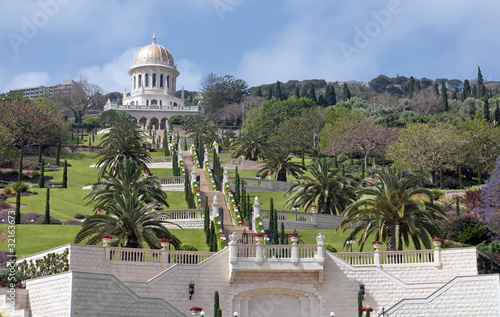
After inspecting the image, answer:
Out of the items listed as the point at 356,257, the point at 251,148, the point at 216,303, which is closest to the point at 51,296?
the point at 216,303

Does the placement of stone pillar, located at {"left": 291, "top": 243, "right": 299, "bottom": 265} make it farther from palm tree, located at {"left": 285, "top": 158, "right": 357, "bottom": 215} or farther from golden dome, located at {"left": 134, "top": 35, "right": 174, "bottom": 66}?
golden dome, located at {"left": 134, "top": 35, "right": 174, "bottom": 66}

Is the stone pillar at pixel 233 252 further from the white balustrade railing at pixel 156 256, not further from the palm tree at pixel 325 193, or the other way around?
the palm tree at pixel 325 193

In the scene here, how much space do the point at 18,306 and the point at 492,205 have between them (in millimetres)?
31580

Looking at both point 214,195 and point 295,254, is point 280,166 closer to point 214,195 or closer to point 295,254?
point 214,195

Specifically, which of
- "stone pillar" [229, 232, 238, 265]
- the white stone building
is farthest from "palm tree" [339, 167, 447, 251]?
"stone pillar" [229, 232, 238, 265]

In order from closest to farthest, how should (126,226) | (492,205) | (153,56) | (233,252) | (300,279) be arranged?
(233,252) → (300,279) → (126,226) → (492,205) → (153,56)

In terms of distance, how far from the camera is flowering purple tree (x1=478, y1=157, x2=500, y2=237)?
43.3 m

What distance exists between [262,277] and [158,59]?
346 feet

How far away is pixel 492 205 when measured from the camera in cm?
4666

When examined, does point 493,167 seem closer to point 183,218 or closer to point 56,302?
point 183,218

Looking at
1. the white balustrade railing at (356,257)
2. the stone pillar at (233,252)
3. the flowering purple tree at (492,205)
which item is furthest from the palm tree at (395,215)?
the stone pillar at (233,252)

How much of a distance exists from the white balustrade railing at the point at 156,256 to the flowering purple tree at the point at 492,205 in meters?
19.3

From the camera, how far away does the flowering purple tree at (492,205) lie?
43.3 m

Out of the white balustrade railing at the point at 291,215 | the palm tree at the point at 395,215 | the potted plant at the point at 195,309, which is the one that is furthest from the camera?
the white balustrade railing at the point at 291,215
